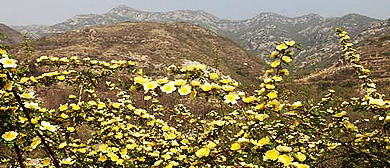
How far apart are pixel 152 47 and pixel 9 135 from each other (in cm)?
3421

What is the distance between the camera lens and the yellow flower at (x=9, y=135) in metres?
1.88

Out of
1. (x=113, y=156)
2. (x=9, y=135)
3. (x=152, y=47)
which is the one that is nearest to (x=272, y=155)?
(x=113, y=156)

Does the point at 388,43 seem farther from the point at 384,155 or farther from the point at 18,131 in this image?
the point at 18,131

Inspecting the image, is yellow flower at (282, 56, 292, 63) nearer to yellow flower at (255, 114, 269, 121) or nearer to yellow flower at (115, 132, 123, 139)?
yellow flower at (255, 114, 269, 121)

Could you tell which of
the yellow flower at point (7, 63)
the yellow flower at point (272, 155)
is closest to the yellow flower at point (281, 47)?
the yellow flower at point (272, 155)

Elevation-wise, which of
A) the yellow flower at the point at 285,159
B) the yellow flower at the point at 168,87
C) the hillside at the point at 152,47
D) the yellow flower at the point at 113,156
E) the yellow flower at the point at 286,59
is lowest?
the yellow flower at the point at 285,159

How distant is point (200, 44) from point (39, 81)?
40010mm

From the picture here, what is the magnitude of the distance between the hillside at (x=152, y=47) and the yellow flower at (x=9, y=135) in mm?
24468

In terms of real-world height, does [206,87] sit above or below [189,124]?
above

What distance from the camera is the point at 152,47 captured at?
1393 inches

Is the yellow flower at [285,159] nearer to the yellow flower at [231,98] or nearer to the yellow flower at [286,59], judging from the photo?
the yellow flower at [231,98]

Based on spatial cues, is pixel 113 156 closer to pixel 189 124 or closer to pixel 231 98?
pixel 189 124

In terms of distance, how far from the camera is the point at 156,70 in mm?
27375

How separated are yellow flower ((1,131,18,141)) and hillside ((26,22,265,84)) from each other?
24468mm
